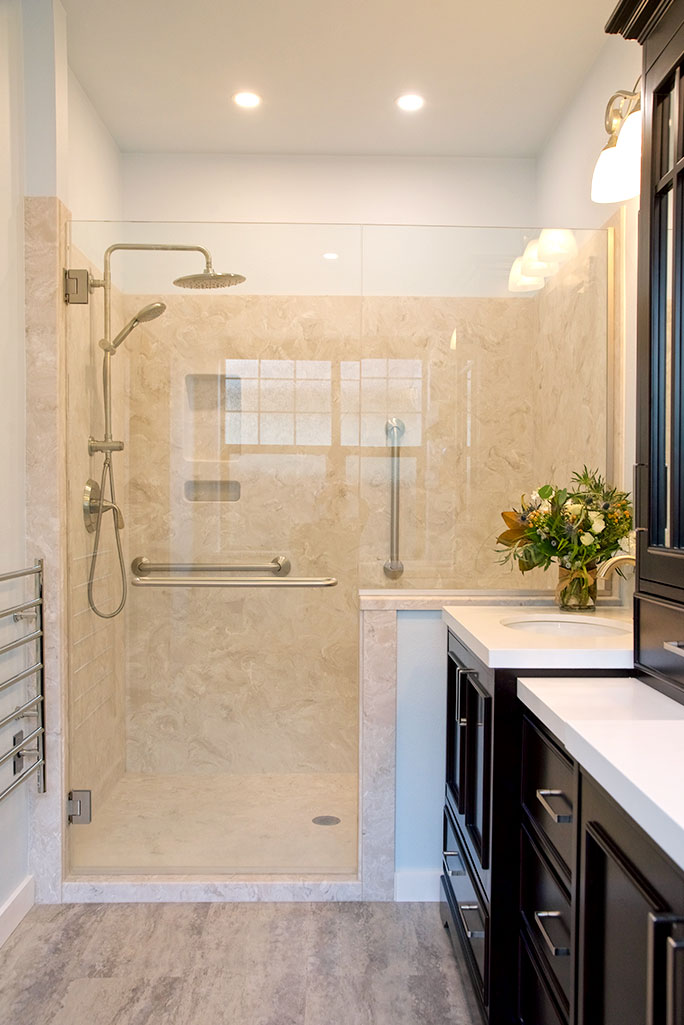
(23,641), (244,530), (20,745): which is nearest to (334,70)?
(244,530)

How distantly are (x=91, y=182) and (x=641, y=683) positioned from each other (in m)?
2.76

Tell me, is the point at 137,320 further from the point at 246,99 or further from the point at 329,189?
the point at 329,189

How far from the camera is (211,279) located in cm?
257

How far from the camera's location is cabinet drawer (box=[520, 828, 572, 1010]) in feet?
4.17

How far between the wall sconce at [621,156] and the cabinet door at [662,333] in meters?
0.50

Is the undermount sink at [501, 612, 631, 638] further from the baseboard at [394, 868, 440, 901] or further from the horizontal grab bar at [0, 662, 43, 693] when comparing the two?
the horizontal grab bar at [0, 662, 43, 693]

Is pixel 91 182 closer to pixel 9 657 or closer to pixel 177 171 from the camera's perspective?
pixel 177 171

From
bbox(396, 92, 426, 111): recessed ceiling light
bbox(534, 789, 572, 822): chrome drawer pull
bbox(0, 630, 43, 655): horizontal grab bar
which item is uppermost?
bbox(396, 92, 426, 111): recessed ceiling light

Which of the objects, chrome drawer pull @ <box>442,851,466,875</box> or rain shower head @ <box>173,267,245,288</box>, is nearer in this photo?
chrome drawer pull @ <box>442,851,466,875</box>

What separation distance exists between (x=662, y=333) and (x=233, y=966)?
6.15 ft

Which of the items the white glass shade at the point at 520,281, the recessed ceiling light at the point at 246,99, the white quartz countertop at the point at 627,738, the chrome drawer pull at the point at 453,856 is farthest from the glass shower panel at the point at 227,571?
the white quartz countertop at the point at 627,738

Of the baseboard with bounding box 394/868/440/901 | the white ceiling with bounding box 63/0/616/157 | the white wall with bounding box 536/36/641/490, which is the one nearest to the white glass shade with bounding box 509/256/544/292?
the white wall with bounding box 536/36/641/490

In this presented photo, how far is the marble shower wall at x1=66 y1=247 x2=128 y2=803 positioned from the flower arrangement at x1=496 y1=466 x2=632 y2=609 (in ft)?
4.26

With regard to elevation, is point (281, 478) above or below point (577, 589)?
above
